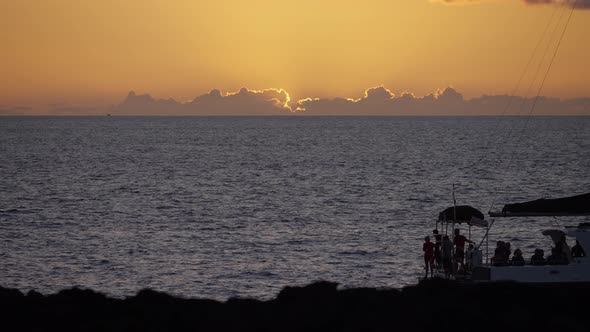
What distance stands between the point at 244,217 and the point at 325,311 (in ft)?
140

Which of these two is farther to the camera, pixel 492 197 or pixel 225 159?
pixel 225 159

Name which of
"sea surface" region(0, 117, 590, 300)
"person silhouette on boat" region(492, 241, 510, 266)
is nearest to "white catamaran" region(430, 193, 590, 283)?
"person silhouette on boat" region(492, 241, 510, 266)

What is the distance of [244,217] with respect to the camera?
6406cm

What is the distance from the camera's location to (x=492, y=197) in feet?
252

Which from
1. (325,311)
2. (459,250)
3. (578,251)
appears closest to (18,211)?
(459,250)

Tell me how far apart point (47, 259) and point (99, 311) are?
24.5m

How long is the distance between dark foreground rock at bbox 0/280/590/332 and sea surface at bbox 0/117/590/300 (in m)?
14.0

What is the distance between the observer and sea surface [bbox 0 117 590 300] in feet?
137

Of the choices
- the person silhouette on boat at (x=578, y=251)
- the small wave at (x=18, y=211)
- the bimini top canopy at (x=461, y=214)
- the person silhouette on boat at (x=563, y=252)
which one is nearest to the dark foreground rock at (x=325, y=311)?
the person silhouette on boat at (x=563, y=252)

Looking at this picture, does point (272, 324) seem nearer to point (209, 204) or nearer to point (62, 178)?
point (209, 204)

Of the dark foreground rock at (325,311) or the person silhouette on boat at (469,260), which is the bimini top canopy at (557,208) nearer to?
the person silhouette on boat at (469,260)

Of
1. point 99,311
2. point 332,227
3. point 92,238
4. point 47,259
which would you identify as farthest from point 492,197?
point 99,311

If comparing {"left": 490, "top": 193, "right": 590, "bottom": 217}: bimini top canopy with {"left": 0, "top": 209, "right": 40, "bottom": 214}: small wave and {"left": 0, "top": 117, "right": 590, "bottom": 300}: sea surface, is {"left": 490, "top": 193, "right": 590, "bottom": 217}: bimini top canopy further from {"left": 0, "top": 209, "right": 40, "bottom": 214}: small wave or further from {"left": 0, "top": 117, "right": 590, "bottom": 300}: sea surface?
{"left": 0, "top": 209, "right": 40, "bottom": 214}: small wave

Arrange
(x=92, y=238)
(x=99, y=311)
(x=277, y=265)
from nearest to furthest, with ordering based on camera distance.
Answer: (x=99, y=311)
(x=277, y=265)
(x=92, y=238)
